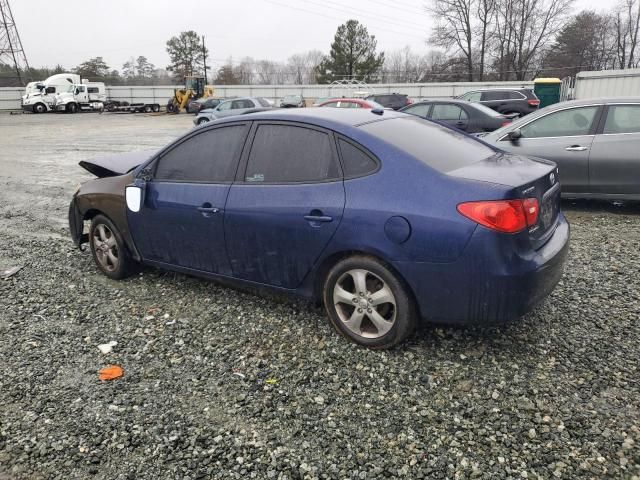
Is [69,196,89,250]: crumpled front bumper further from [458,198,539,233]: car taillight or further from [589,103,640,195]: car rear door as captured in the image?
[589,103,640,195]: car rear door

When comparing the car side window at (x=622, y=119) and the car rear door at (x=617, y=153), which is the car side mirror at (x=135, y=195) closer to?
the car rear door at (x=617, y=153)

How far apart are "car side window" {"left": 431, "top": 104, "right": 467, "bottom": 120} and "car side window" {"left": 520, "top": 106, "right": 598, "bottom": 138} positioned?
17.0 feet

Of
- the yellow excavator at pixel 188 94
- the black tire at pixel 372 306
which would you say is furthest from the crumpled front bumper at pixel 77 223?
the yellow excavator at pixel 188 94

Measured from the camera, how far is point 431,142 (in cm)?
356

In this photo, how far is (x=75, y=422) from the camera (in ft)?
9.25

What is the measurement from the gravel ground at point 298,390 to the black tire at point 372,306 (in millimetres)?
119

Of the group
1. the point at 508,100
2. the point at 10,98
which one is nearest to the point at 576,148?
the point at 508,100

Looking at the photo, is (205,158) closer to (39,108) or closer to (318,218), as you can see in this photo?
(318,218)

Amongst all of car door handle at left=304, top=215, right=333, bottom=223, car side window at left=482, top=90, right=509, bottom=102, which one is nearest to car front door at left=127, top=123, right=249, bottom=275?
car door handle at left=304, top=215, right=333, bottom=223

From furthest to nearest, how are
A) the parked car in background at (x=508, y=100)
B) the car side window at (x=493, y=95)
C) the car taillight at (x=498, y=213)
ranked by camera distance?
1. the car side window at (x=493, y=95)
2. the parked car in background at (x=508, y=100)
3. the car taillight at (x=498, y=213)

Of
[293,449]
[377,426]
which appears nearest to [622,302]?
[377,426]

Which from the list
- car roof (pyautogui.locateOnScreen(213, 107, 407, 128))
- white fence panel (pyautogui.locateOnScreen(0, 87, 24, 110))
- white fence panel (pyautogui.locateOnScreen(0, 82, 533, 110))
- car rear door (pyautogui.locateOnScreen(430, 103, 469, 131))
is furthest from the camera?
white fence panel (pyautogui.locateOnScreen(0, 87, 24, 110))

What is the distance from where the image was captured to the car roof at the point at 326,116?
3.58 m

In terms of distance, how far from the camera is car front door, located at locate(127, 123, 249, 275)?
3.92 meters
